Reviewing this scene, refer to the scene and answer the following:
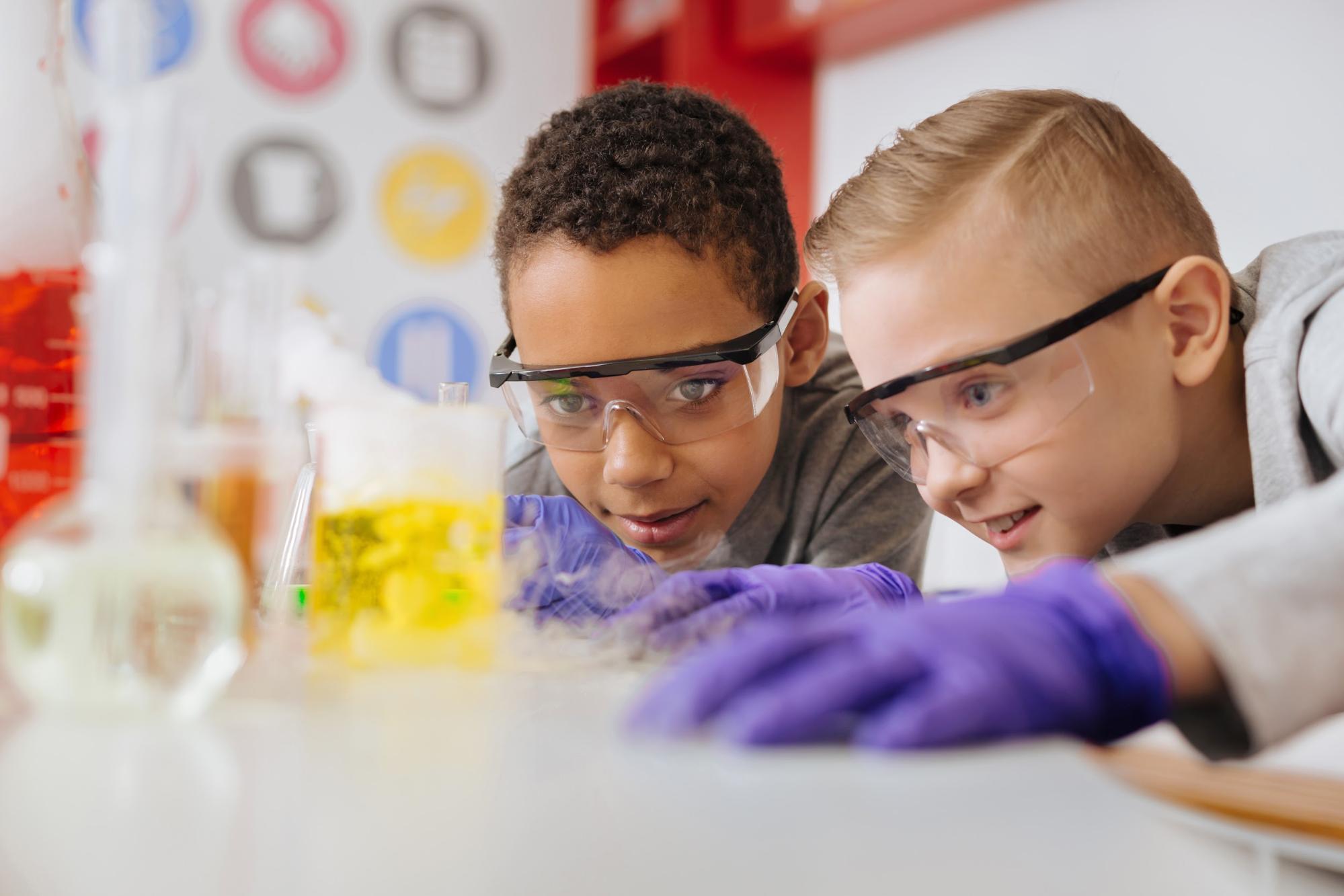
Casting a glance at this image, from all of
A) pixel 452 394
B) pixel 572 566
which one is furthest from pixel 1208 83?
pixel 452 394

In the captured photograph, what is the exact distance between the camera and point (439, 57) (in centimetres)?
390

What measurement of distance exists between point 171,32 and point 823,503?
9.38 feet

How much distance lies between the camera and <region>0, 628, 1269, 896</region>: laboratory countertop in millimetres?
352

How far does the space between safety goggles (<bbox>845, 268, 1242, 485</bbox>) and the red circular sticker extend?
3.08 m

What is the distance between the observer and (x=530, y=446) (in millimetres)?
1774

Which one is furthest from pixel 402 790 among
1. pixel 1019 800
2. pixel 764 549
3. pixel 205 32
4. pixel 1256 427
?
pixel 205 32

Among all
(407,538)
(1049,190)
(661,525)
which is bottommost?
(661,525)

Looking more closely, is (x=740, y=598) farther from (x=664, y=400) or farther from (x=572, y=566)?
(x=664, y=400)

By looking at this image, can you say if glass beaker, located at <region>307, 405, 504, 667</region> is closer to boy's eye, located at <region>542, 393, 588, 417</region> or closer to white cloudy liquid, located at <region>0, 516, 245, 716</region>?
white cloudy liquid, located at <region>0, 516, 245, 716</region>

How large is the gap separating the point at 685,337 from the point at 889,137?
408mm

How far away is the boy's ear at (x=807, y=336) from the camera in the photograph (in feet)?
4.96

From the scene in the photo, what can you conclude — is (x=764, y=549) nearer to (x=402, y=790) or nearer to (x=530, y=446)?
(x=530, y=446)

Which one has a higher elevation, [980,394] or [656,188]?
[656,188]

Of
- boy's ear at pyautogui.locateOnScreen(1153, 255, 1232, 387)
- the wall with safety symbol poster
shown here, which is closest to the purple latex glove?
boy's ear at pyautogui.locateOnScreen(1153, 255, 1232, 387)
